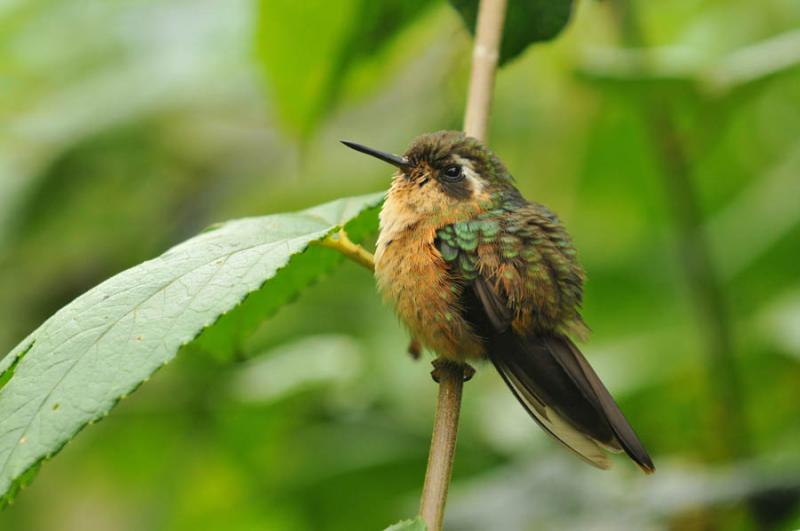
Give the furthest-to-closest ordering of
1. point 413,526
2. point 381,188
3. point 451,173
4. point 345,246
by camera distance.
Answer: point 381,188, point 451,173, point 345,246, point 413,526

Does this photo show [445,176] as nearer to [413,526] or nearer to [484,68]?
[484,68]

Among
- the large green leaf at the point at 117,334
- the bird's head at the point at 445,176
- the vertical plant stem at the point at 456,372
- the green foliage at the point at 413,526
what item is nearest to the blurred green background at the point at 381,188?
the bird's head at the point at 445,176

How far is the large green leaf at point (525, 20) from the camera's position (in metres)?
2.18

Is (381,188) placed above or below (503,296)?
above

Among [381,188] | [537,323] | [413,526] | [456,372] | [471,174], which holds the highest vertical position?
[381,188]

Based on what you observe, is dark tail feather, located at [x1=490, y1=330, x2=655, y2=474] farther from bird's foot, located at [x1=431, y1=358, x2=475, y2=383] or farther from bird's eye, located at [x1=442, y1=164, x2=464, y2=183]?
bird's eye, located at [x1=442, y1=164, x2=464, y2=183]

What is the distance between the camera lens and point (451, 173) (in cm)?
242

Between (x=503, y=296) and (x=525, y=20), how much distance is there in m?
0.59

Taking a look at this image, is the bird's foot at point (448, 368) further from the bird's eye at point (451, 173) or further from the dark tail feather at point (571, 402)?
the bird's eye at point (451, 173)

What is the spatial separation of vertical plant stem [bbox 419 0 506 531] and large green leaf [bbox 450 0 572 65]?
11cm

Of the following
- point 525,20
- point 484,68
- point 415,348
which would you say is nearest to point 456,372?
point 415,348

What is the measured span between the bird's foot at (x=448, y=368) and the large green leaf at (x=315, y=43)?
891 millimetres

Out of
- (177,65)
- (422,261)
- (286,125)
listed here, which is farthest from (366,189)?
(422,261)

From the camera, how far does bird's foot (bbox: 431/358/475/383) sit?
1912 mm
